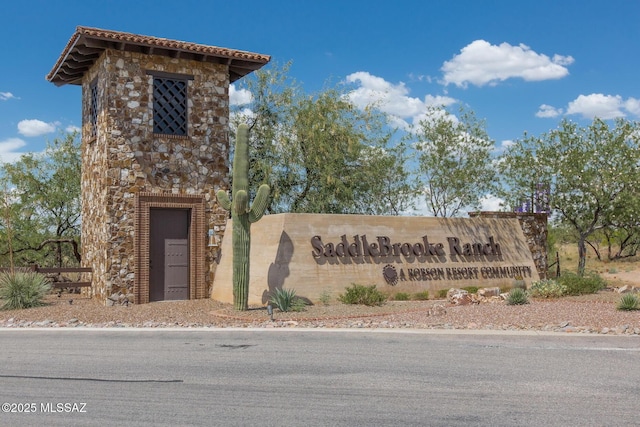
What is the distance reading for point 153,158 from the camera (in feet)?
69.3

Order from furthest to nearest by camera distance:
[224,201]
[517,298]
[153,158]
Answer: [153,158] < [224,201] < [517,298]

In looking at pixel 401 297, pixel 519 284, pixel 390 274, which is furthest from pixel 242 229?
pixel 519 284

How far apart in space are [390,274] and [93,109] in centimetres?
1158

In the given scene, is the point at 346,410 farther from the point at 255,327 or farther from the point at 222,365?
the point at 255,327

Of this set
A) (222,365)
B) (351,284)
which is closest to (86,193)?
(351,284)

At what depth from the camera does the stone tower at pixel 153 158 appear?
67.6ft

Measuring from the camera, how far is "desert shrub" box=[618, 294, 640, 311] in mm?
16594

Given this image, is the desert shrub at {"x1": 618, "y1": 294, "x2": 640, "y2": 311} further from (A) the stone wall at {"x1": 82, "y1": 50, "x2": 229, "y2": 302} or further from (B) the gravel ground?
(A) the stone wall at {"x1": 82, "y1": 50, "x2": 229, "y2": 302}

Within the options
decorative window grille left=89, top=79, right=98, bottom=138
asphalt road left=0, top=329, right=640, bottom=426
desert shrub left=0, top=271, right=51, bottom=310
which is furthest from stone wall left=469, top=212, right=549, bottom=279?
desert shrub left=0, top=271, right=51, bottom=310

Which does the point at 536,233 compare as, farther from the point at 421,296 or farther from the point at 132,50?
the point at 132,50

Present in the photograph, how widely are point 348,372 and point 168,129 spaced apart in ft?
46.5

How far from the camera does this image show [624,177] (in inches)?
1056

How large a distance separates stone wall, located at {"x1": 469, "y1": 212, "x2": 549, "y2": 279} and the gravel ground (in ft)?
18.9

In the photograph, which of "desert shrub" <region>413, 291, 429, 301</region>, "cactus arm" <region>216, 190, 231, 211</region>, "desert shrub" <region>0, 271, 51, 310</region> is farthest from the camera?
"desert shrub" <region>413, 291, 429, 301</region>
